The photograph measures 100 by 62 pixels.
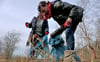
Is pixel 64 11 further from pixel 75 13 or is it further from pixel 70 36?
pixel 70 36

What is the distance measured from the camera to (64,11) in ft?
5.27

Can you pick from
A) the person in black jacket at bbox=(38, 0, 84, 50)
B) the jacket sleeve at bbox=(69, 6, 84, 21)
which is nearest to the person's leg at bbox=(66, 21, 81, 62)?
the person in black jacket at bbox=(38, 0, 84, 50)

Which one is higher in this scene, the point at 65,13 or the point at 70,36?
the point at 65,13

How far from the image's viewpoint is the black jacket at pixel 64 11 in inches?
58.3

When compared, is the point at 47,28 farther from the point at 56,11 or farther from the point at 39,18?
the point at 56,11

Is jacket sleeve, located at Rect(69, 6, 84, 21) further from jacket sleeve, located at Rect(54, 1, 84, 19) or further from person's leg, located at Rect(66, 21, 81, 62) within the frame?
person's leg, located at Rect(66, 21, 81, 62)

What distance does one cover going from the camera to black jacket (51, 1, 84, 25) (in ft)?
4.86

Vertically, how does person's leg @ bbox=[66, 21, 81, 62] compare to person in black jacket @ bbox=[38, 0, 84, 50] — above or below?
below

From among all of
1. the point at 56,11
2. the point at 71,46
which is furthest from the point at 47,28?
the point at 71,46

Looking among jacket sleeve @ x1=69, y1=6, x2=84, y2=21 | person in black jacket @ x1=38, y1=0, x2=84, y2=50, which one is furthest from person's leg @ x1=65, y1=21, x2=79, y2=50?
jacket sleeve @ x1=69, y1=6, x2=84, y2=21

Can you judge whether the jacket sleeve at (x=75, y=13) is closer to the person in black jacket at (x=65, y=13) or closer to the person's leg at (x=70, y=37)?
the person in black jacket at (x=65, y=13)

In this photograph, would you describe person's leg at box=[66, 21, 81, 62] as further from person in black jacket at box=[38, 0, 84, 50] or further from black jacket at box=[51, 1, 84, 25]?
black jacket at box=[51, 1, 84, 25]

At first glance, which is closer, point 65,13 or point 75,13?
point 75,13

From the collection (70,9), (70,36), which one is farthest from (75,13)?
(70,36)
